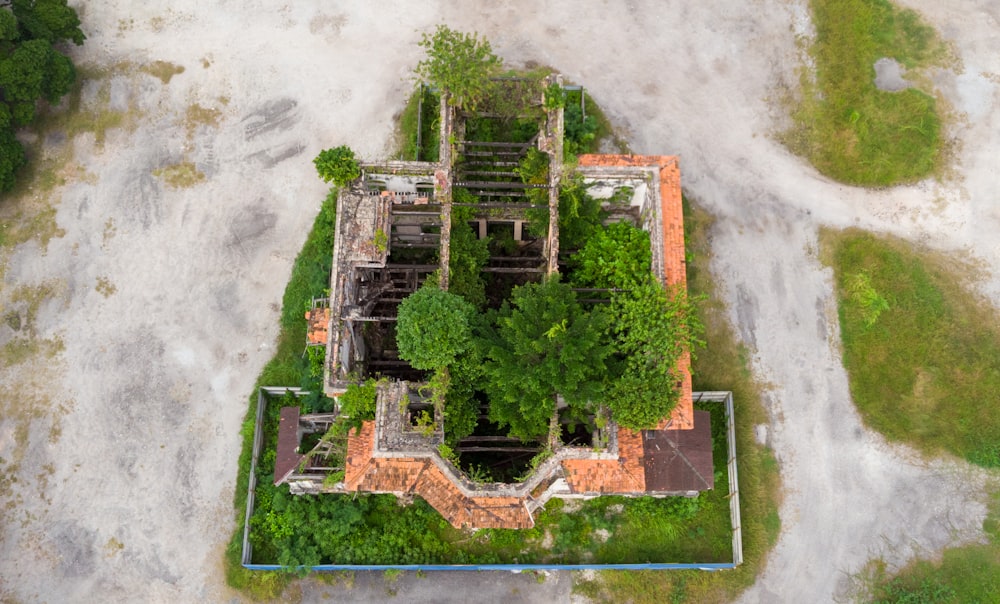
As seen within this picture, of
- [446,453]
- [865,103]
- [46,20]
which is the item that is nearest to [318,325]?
[446,453]

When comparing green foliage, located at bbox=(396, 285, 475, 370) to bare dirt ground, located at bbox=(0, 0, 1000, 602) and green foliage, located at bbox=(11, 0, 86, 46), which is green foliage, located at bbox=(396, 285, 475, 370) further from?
green foliage, located at bbox=(11, 0, 86, 46)

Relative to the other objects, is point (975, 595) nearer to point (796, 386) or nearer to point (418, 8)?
point (796, 386)

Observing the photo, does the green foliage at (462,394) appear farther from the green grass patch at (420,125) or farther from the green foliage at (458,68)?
the green grass patch at (420,125)

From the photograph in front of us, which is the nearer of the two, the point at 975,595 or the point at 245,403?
the point at 975,595

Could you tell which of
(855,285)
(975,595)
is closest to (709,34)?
(855,285)

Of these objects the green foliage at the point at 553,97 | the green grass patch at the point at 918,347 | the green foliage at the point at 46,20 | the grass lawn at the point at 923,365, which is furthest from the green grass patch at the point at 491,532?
the green foliage at the point at 46,20

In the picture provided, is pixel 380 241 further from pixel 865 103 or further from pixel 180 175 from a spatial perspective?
pixel 865 103
